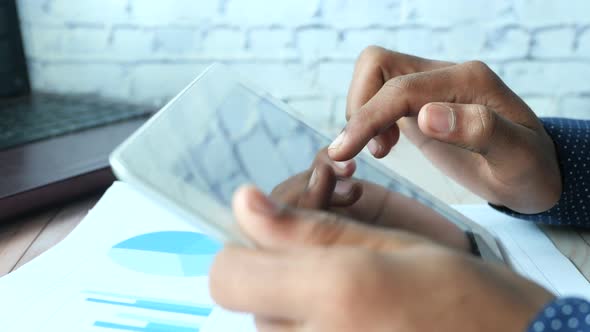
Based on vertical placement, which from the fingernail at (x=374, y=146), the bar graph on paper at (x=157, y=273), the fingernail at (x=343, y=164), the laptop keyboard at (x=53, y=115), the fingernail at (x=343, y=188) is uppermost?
the fingernail at (x=343, y=188)

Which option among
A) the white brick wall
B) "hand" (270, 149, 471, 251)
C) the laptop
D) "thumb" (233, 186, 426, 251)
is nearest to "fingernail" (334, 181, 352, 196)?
"hand" (270, 149, 471, 251)

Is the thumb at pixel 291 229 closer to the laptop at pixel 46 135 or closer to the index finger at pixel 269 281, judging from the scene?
the index finger at pixel 269 281

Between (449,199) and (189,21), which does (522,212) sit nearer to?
(449,199)

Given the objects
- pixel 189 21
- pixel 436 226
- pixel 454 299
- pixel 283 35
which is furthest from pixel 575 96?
pixel 454 299

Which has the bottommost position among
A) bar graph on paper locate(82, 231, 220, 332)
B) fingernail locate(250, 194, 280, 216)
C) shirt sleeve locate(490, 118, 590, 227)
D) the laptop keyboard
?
the laptop keyboard

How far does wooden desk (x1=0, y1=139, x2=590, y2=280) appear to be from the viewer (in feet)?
1.47

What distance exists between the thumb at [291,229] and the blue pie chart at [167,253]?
20cm

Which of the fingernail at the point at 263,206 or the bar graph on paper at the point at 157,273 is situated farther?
the bar graph on paper at the point at 157,273

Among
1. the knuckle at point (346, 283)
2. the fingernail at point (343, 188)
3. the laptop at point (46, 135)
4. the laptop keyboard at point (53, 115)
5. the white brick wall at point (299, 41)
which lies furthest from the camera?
the white brick wall at point (299, 41)

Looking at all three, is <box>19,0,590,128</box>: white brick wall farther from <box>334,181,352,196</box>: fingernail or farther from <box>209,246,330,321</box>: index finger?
<box>209,246,330,321</box>: index finger

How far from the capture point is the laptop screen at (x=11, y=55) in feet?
2.97

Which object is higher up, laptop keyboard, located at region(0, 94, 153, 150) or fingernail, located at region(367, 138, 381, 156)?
fingernail, located at region(367, 138, 381, 156)

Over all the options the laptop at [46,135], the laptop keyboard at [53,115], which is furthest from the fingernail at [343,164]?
the laptop keyboard at [53,115]

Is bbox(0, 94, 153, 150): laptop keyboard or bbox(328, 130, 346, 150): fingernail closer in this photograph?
bbox(328, 130, 346, 150): fingernail
